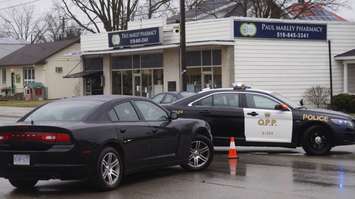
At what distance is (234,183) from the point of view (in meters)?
10.2

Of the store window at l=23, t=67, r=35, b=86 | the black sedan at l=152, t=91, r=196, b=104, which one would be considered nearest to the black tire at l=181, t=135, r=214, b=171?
the black sedan at l=152, t=91, r=196, b=104

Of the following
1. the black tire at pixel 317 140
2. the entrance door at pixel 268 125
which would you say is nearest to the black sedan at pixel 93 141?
the entrance door at pixel 268 125

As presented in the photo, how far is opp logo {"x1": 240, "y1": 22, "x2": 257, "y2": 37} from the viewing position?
33719 millimetres

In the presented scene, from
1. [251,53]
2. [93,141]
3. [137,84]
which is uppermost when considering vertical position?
[251,53]

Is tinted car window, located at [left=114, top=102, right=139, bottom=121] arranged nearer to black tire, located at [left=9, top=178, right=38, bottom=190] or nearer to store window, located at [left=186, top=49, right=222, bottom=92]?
black tire, located at [left=9, top=178, right=38, bottom=190]

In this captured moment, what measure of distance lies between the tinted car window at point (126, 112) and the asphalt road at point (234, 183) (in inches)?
41.2

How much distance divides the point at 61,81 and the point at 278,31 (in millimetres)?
27637

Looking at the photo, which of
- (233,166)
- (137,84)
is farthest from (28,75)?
(233,166)

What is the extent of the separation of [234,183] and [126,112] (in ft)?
6.73

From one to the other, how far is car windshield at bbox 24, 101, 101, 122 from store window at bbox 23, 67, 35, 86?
164 feet

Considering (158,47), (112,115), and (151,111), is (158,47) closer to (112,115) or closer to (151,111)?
(151,111)

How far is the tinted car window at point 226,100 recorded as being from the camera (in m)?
14.6

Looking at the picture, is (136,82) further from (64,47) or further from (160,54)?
(64,47)

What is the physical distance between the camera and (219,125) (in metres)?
14.4
